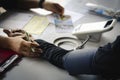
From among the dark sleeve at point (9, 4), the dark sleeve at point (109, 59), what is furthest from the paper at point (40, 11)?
the dark sleeve at point (109, 59)

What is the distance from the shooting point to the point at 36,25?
1.24 meters

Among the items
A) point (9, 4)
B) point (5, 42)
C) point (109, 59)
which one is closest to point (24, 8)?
point (9, 4)

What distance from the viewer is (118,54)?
30.3 inches

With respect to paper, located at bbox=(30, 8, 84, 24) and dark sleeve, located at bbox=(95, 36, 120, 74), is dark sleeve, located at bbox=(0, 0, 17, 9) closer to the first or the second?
paper, located at bbox=(30, 8, 84, 24)

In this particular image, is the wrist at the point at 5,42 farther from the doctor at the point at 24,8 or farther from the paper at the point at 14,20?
the paper at the point at 14,20

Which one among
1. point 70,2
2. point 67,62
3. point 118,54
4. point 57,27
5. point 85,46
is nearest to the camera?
point 118,54

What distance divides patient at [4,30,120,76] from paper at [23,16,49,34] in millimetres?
94

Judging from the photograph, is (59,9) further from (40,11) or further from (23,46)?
(23,46)

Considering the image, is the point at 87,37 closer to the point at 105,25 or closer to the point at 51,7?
the point at 105,25

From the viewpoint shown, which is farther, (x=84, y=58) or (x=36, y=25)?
(x=36, y=25)

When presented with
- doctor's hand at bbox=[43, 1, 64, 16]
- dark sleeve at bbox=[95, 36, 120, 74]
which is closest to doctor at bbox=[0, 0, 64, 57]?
doctor's hand at bbox=[43, 1, 64, 16]

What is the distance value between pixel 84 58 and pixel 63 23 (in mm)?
428

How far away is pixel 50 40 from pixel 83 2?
52 centimetres

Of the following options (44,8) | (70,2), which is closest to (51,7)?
(44,8)
